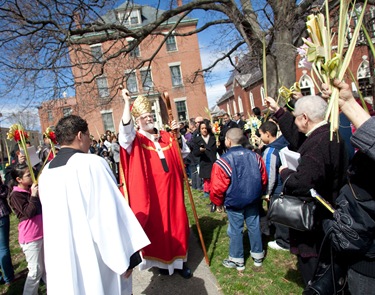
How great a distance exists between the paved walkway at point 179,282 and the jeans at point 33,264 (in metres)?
1.13

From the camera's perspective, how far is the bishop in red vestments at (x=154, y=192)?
3328 millimetres

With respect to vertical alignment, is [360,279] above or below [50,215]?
below

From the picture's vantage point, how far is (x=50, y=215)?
2.01 meters

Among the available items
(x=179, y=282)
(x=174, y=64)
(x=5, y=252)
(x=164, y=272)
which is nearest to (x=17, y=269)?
(x=5, y=252)

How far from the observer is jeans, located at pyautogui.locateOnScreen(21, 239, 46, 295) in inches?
A: 120

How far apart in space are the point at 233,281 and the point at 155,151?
6.08 feet

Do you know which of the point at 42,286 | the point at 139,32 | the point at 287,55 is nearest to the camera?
the point at 42,286

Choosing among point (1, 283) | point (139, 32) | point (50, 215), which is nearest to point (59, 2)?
point (139, 32)

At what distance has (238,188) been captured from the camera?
326cm

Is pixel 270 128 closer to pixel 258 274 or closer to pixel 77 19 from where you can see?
pixel 258 274

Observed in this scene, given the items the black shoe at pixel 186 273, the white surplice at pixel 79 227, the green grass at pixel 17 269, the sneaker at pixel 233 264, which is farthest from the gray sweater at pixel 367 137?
the green grass at pixel 17 269

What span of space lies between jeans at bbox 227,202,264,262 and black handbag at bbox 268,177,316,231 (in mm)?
1130

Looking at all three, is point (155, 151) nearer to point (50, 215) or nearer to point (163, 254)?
point (163, 254)

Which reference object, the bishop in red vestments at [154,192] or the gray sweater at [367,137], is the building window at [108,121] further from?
the gray sweater at [367,137]
